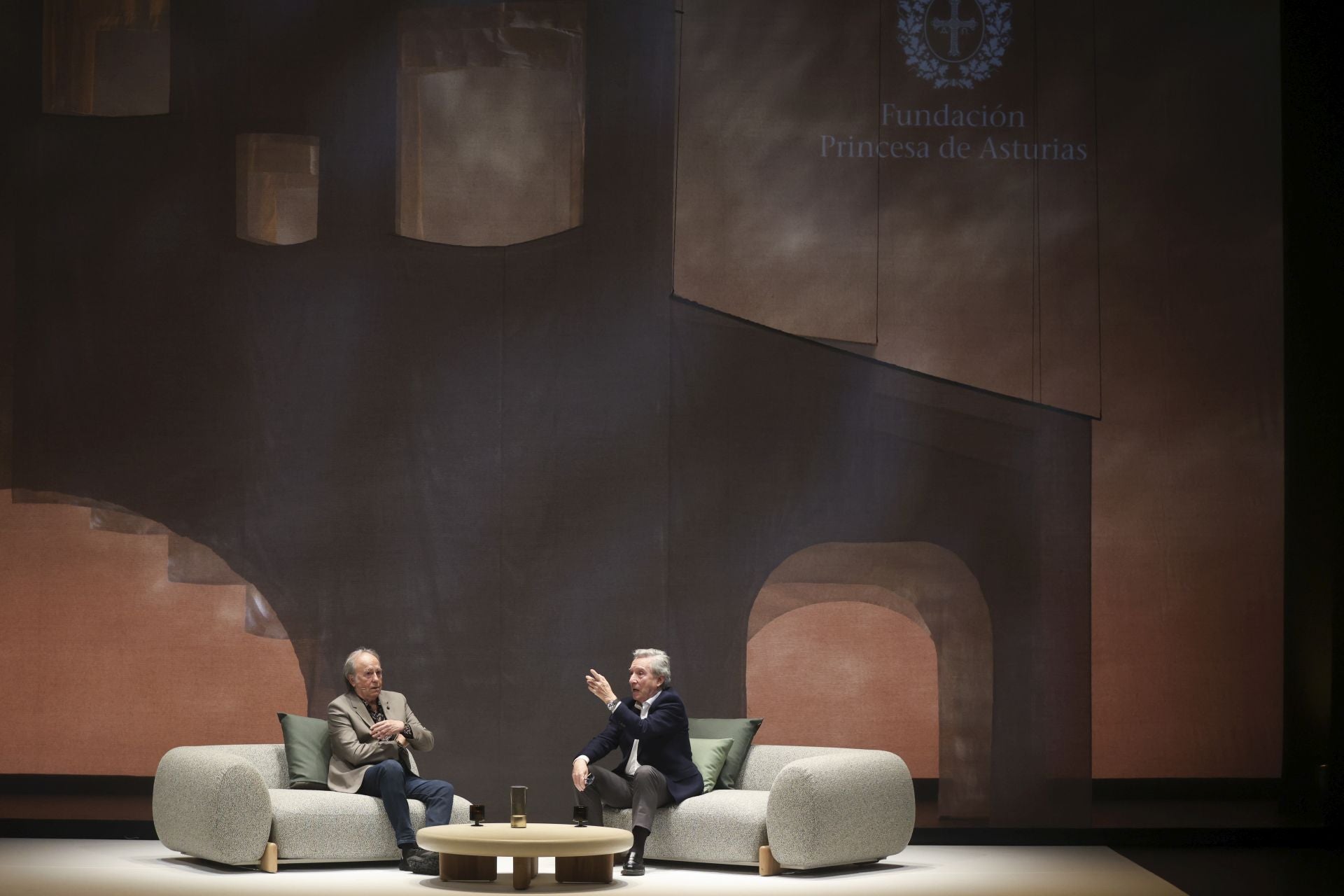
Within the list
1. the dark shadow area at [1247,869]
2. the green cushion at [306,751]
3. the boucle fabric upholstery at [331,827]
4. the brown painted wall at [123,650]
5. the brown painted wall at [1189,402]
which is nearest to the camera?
the dark shadow area at [1247,869]

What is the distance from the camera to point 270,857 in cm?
670

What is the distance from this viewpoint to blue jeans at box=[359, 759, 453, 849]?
684 cm

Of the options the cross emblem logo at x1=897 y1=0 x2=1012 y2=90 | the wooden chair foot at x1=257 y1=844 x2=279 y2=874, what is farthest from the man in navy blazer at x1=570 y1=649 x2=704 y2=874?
the cross emblem logo at x1=897 y1=0 x2=1012 y2=90

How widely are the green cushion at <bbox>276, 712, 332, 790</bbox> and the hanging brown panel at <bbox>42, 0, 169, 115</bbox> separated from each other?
10.1ft

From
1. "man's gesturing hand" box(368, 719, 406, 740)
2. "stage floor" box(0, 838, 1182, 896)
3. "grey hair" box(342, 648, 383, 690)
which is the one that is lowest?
"stage floor" box(0, 838, 1182, 896)

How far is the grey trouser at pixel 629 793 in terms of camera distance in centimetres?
683

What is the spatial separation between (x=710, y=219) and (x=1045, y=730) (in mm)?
2965

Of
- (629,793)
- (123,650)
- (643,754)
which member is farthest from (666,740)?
(123,650)

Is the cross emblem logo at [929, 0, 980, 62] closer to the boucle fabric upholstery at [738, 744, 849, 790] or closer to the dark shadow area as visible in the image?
the boucle fabric upholstery at [738, 744, 849, 790]

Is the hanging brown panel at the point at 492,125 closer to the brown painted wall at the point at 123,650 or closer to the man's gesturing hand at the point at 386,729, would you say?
the brown painted wall at the point at 123,650

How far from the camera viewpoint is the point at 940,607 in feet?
26.3

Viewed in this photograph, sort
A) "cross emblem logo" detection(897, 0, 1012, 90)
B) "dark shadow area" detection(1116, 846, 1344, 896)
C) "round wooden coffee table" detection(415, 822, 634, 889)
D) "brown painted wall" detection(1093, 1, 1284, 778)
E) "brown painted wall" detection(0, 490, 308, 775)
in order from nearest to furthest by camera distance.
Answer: "round wooden coffee table" detection(415, 822, 634, 889), "dark shadow area" detection(1116, 846, 1344, 896), "brown painted wall" detection(0, 490, 308, 775), "brown painted wall" detection(1093, 1, 1284, 778), "cross emblem logo" detection(897, 0, 1012, 90)

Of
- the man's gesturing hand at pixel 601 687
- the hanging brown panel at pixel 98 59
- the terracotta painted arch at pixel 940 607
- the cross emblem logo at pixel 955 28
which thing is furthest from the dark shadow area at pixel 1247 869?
the hanging brown panel at pixel 98 59

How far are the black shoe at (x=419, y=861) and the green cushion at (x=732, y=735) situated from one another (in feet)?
4.46
